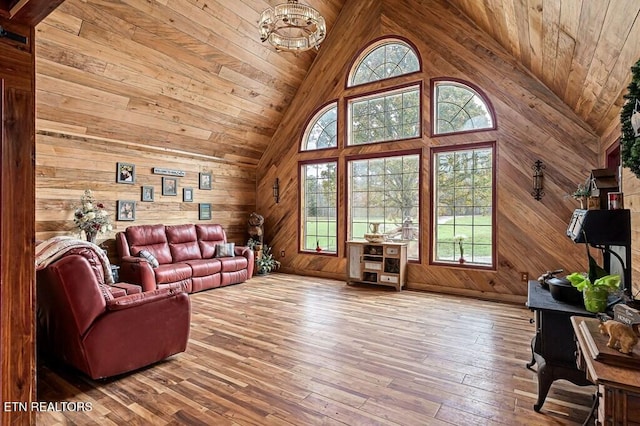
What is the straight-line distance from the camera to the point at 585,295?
2.06 meters

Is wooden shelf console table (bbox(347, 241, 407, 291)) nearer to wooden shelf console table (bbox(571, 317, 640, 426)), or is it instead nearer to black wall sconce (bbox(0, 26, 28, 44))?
wooden shelf console table (bbox(571, 317, 640, 426))

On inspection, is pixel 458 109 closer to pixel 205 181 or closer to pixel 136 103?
pixel 205 181

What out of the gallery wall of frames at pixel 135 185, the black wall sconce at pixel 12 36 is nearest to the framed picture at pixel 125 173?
the gallery wall of frames at pixel 135 185

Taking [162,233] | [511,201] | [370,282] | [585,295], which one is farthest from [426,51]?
[162,233]

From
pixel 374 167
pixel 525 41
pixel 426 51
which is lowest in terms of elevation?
pixel 374 167

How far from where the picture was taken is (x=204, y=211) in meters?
6.91

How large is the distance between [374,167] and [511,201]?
7.79 ft

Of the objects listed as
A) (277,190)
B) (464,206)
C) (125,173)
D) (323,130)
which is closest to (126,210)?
(125,173)

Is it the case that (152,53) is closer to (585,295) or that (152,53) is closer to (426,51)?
(426,51)

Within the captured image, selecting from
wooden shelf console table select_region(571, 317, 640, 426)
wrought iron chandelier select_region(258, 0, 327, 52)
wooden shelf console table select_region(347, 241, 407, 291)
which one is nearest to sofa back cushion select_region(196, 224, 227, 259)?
wooden shelf console table select_region(347, 241, 407, 291)

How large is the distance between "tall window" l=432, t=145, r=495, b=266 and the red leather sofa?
3.60m

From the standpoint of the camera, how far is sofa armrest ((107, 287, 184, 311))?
8.59 ft

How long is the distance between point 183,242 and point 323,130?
3.50 meters

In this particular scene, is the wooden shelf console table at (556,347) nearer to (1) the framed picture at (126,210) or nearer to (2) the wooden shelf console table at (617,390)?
(2) the wooden shelf console table at (617,390)
